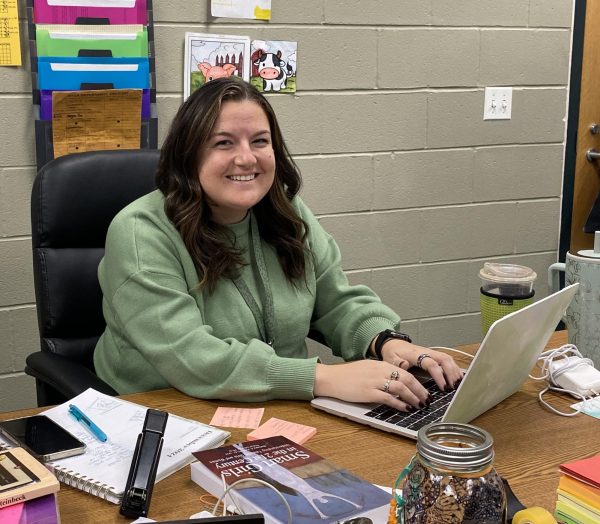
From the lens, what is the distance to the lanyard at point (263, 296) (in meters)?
1.72

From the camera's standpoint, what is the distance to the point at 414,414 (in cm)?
138

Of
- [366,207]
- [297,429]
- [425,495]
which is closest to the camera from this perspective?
[425,495]

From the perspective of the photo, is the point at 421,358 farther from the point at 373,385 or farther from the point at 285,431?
the point at 285,431

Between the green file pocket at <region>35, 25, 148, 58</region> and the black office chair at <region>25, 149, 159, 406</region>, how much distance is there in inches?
27.8

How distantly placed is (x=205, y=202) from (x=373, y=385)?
568 mm

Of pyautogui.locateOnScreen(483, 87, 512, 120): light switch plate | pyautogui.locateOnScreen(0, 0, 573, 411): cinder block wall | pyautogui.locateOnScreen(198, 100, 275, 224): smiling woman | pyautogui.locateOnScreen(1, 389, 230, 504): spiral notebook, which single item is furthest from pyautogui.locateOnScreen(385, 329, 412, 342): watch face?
pyautogui.locateOnScreen(483, 87, 512, 120): light switch plate

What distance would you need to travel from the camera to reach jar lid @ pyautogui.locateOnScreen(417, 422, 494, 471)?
2.65ft

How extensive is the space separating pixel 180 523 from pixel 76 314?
1.04m

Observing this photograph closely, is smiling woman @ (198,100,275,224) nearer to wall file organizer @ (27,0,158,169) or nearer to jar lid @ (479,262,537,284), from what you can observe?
jar lid @ (479,262,537,284)

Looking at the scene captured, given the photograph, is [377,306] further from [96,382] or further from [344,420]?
[96,382]

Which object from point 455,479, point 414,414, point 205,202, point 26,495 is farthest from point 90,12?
point 455,479

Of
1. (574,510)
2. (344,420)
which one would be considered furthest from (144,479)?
(574,510)

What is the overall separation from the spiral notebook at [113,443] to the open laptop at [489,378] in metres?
0.25

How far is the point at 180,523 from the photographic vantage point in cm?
89
